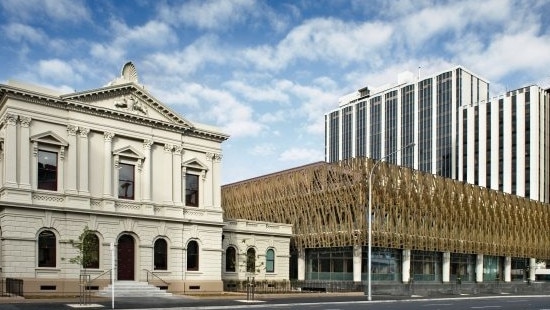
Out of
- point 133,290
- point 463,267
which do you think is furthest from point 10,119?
point 463,267

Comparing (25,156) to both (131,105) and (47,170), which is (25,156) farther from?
(131,105)

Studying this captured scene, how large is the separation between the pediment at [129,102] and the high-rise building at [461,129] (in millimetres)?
79770

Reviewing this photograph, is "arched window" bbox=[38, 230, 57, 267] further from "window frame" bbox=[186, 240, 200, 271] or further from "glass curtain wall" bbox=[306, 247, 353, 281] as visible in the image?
"glass curtain wall" bbox=[306, 247, 353, 281]

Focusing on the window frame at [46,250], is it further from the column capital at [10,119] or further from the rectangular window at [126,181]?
the column capital at [10,119]

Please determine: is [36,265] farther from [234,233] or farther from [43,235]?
[234,233]

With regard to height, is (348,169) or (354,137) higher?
(354,137)

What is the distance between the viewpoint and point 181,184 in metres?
48.0

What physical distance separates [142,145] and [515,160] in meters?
111

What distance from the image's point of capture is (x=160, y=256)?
4609 cm

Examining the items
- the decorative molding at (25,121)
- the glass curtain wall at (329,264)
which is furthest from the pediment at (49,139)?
the glass curtain wall at (329,264)

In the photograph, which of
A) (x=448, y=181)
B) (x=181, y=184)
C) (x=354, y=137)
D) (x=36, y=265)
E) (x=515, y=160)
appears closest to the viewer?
(x=36, y=265)

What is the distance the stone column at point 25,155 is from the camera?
39344 mm

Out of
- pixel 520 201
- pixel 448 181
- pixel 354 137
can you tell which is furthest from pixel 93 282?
pixel 354 137

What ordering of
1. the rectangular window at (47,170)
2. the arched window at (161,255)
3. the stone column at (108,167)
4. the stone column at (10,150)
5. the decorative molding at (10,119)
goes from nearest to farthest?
1. the stone column at (10,150)
2. the decorative molding at (10,119)
3. the rectangular window at (47,170)
4. the stone column at (108,167)
5. the arched window at (161,255)
